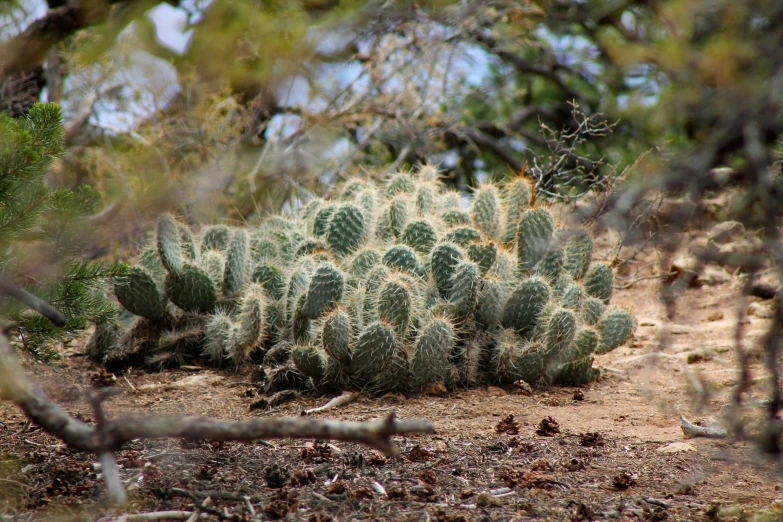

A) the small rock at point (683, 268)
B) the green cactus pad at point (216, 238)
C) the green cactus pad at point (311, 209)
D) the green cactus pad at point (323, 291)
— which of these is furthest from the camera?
the small rock at point (683, 268)

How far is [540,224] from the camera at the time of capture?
395 centimetres

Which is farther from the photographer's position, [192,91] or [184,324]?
[192,91]

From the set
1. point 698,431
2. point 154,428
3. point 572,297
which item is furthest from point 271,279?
point 154,428

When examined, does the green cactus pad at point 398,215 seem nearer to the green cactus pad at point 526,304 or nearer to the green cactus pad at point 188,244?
the green cactus pad at point 526,304

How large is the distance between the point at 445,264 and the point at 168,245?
1.59 metres

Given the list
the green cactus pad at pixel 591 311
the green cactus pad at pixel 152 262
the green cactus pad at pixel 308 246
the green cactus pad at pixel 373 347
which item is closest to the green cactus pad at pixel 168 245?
the green cactus pad at pixel 152 262

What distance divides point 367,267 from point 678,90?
87.7 inches

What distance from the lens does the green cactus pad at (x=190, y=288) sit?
160 inches

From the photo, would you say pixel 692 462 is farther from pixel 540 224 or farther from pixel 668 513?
pixel 540 224

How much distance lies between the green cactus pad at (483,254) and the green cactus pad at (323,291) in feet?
2.46

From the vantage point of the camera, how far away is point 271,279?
4.16m

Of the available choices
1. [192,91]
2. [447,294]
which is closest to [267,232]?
[447,294]

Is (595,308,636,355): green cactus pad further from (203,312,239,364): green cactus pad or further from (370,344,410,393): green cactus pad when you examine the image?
(203,312,239,364): green cactus pad

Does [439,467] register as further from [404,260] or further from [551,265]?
[551,265]
